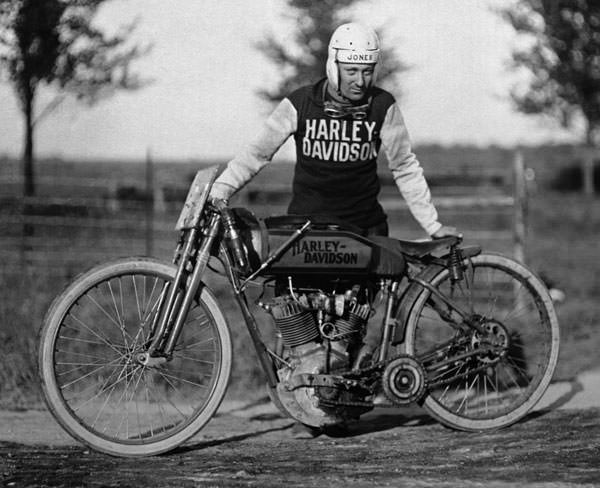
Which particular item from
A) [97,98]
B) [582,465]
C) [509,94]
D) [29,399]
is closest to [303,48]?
[509,94]

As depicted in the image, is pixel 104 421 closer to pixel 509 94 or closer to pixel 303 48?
pixel 509 94

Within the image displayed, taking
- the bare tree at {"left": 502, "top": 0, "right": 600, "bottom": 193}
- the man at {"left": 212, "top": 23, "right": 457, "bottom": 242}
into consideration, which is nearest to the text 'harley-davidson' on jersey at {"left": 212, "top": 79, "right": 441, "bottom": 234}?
the man at {"left": 212, "top": 23, "right": 457, "bottom": 242}

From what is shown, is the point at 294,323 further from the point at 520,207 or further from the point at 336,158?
the point at 520,207

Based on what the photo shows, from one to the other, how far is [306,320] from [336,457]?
668 millimetres

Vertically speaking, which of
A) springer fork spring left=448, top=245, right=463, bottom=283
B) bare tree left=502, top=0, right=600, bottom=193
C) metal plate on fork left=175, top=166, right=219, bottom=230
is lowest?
springer fork spring left=448, top=245, right=463, bottom=283

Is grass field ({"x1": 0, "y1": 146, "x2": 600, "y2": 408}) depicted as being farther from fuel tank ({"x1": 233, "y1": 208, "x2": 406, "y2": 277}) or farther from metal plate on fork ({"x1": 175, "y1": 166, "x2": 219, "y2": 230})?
fuel tank ({"x1": 233, "y1": 208, "x2": 406, "y2": 277})

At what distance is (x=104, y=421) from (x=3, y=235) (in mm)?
7625

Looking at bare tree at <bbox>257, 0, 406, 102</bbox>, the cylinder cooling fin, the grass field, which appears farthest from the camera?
bare tree at <bbox>257, 0, 406, 102</bbox>

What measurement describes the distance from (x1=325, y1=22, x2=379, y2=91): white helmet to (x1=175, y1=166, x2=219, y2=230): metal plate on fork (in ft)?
2.50

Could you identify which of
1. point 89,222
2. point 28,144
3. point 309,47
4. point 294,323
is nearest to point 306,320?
point 294,323

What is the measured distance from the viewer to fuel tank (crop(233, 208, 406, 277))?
204 inches

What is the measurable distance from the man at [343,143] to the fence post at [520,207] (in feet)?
17.8

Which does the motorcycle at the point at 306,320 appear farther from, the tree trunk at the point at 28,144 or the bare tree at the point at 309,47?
the bare tree at the point at 309,47

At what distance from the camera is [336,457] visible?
497 cm
